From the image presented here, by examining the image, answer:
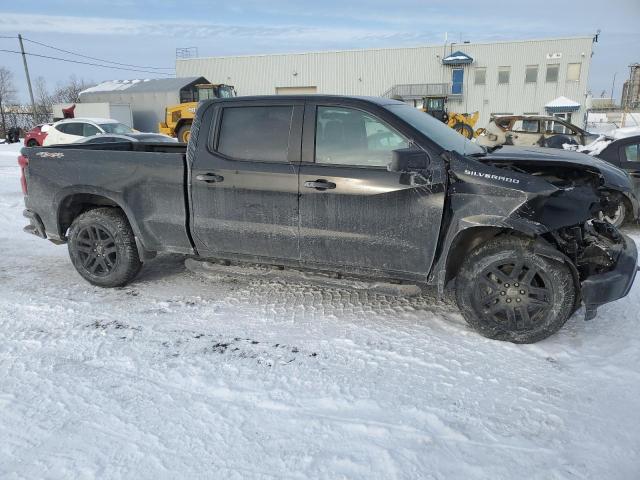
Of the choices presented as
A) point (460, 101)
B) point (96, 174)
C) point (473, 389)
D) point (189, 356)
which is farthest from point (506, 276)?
point (460, 101)

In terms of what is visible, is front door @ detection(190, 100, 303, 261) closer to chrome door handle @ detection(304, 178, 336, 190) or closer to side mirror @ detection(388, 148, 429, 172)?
chrome door handle @ detection(304, 178, 336, 190)

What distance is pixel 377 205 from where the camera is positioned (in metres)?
3.65

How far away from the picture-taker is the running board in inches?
151

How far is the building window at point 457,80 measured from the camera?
4166cm

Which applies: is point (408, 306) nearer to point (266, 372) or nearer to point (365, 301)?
point (365, 301)

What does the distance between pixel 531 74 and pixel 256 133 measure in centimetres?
4192

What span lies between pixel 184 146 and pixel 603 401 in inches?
189

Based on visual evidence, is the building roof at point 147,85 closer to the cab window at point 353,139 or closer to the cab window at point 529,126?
the cab window at point 529,126

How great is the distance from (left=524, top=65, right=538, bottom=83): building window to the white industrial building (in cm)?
8

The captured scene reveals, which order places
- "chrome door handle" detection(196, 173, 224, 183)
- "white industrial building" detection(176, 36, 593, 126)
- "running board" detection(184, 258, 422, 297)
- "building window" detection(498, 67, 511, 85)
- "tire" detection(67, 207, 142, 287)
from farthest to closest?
"building window" detection(498, 67, 511, 85)
"white industrial building" detection(176, 36, 593, 126)
"tire" detection(67, 207, 142, 287)
"chrome door handle" detection(196, 173, 224, 183)
"running board" detection(184, 258, 422, 297)

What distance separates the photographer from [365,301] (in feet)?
14.4

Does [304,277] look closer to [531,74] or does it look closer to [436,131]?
[436,131]

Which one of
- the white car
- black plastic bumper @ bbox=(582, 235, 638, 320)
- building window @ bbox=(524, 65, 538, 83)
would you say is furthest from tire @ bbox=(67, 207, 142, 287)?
building window @ bbox=(524, 65, 538, 83)

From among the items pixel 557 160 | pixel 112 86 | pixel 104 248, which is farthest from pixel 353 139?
pixel 112 86
